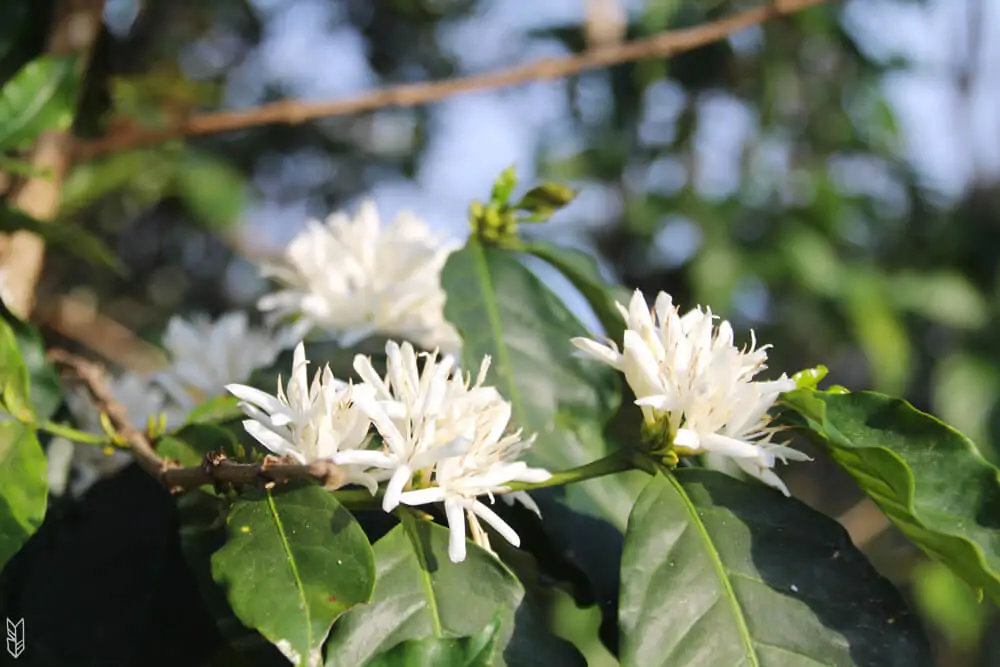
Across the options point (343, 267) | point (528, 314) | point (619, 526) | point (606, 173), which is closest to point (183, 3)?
point (606, 173)

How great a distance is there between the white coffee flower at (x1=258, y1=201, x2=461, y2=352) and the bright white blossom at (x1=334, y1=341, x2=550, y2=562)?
241 millimetres

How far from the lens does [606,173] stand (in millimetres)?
2438

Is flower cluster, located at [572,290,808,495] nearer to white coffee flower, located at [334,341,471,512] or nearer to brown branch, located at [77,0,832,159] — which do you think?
white coffee flower, located at [334,341,471,512]

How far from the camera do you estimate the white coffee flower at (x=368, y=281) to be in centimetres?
81

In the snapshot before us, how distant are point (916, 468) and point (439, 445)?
0.91 ft

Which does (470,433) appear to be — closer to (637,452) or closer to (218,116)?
(637,452)

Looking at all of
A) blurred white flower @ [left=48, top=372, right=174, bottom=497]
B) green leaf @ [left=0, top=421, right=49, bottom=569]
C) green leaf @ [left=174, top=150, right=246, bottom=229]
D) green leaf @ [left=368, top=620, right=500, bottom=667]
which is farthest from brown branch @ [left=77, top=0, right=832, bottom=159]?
green leaf @ [left=174, top=150, right=246, bottom=229]

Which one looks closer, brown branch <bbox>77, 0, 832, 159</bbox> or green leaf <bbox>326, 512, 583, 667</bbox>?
green leaf <bbox>326, 512, 583, 667</bbox>

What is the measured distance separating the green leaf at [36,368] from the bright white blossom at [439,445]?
310 millimetres

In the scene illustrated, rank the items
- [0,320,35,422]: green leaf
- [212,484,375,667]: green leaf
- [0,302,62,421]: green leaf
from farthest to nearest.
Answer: [0,302,62,421]: green leaf → [0,320,35,422]: green leaf → [212,484,375,667]: green leaf

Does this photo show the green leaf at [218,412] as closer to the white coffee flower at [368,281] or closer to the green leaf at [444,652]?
the white coffee flower at [368,281]

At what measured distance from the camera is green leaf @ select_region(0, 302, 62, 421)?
711 mm

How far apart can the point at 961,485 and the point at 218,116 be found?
892 millimetres

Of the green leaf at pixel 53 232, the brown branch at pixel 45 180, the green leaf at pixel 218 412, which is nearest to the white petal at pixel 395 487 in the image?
the green leaf at pixel 218 412
